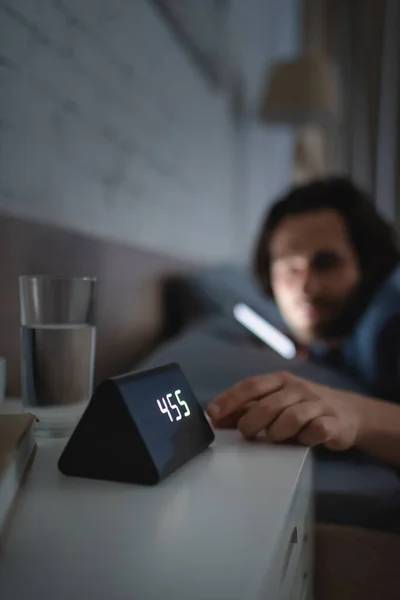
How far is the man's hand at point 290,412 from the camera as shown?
1.88 ft

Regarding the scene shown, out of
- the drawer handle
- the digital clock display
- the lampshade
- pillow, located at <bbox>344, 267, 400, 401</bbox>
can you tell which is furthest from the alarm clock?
the lampshade

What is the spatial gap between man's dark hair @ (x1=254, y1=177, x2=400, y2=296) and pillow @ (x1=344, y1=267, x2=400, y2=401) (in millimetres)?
229

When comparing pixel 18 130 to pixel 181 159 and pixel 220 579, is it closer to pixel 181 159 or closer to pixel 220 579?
pixel 220 579

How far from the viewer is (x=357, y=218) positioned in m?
1.30

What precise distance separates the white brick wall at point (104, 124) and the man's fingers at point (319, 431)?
1.68ft

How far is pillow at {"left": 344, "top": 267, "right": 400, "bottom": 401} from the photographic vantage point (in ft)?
3.08

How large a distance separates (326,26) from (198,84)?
2.34 meters

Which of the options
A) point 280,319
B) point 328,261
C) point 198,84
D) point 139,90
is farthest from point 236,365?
point 198,84

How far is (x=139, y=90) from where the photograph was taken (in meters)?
1.40

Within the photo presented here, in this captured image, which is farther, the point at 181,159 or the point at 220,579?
the point at 181,159

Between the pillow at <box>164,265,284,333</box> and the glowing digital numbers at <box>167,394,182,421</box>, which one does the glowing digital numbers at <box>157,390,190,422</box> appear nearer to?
the glowing digital numbers at <box>167,394,182,421</box>

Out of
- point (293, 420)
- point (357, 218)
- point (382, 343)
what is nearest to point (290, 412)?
point (293, 420)

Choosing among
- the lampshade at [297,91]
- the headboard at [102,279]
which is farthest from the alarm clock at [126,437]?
the lampshade at [297,91]

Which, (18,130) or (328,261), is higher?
(18,130)
